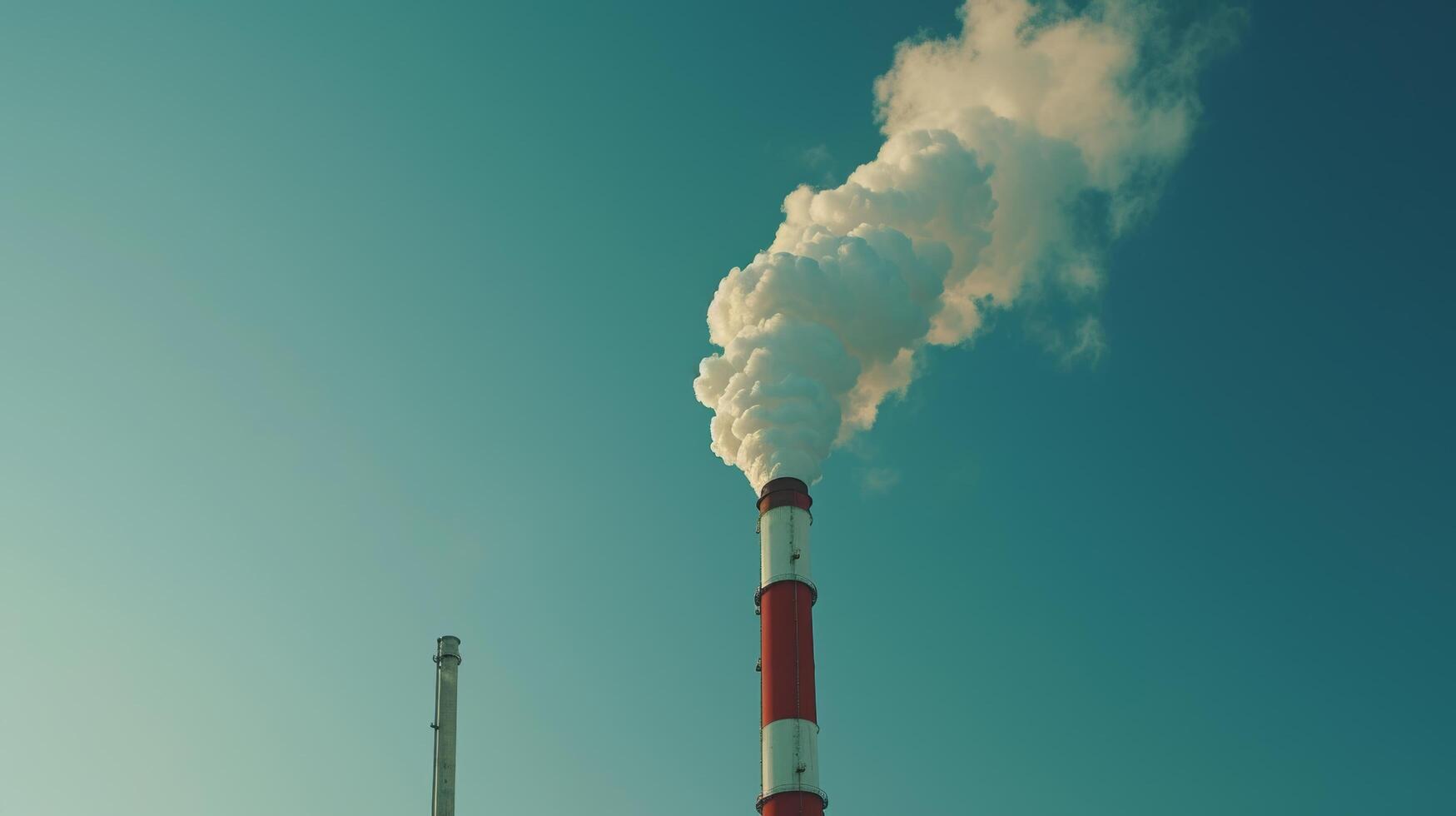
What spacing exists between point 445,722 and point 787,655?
9121mm

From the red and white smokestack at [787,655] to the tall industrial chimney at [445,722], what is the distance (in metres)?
8.24

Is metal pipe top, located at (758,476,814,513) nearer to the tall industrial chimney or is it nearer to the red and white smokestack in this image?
the red and white smokestack

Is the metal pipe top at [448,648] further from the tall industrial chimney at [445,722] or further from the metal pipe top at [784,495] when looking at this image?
the metal pipe top at [784,495]

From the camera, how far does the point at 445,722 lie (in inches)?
1111

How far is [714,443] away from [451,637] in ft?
40.4

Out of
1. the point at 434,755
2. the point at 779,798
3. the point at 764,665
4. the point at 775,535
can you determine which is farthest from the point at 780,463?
the point at 434,755

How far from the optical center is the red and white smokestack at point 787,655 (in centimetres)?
3075

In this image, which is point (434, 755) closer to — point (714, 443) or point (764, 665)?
point (764, 665)

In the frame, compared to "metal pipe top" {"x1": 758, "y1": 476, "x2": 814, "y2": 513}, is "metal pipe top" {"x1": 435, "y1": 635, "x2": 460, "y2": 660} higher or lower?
lower

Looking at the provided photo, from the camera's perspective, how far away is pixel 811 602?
110 ft

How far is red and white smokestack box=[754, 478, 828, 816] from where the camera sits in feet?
101

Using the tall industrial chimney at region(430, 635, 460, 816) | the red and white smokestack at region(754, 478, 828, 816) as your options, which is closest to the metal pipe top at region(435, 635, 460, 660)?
the tall industrial chimney at region(430, 635, 460, 816)

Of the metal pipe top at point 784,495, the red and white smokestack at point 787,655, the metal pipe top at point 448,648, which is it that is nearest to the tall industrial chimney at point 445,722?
the metal pipe top at point 448,648

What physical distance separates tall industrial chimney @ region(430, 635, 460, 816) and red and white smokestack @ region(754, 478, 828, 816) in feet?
27.0
